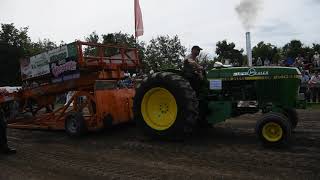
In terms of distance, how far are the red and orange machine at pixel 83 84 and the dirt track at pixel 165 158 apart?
0.45 meters

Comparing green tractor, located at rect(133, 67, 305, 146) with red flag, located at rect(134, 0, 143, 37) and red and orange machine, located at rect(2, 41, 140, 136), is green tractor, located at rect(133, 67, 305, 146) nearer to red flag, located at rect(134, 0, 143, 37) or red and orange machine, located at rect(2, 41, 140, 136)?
red and orange machine, located at rect(2, 41, 140, 136)

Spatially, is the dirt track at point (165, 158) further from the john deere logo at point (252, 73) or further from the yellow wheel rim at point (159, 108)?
the john deere logo at point (252, 73)

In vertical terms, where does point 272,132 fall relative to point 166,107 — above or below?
below

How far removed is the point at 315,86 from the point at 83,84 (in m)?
9.64

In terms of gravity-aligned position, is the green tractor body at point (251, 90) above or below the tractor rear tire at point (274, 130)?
above

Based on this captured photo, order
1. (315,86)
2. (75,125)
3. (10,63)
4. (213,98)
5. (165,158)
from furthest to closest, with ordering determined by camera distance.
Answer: (10,63), (315,86), (75,125), (213,98), (165,158)

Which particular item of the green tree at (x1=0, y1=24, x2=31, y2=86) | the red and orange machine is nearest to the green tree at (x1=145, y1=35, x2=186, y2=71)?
the green tree at (x1=0, y1=24, x2=31, y2=86)

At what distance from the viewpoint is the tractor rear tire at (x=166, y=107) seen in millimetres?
7863

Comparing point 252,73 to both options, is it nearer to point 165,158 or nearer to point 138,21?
point 165,158

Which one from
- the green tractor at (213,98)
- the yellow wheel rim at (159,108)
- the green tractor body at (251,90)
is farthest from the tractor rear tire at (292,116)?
the yellow wheel rim at (159,108)

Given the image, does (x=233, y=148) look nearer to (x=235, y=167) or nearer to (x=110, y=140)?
(x=235, y=167)

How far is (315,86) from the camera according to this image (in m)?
16.1

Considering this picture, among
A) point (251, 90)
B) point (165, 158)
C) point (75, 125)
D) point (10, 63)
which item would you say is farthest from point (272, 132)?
point (10, 63)

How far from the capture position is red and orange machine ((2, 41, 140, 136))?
921 centimetres
